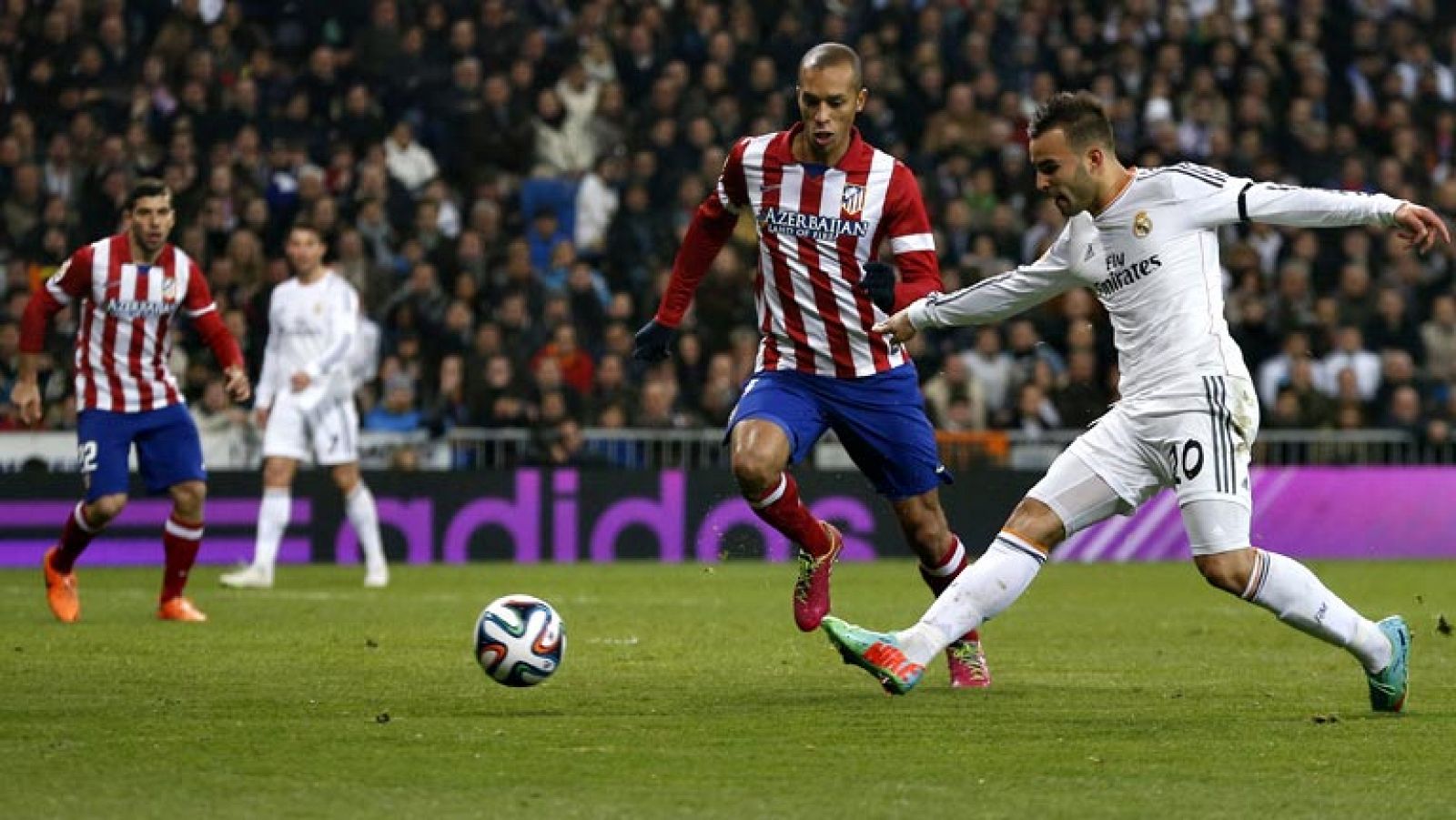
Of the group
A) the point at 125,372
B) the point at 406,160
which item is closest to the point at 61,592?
the point at 125,372

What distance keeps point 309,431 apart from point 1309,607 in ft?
32.1

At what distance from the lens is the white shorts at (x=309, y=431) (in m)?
16.3

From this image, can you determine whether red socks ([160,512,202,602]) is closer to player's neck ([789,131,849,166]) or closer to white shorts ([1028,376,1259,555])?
player's neck ([789,131,849,166])

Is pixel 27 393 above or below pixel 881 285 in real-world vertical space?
below

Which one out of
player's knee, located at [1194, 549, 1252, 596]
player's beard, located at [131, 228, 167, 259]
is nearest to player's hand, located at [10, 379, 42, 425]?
player's beard, located at [131, 228, 167, 259]

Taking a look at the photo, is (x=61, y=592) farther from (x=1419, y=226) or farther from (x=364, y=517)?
(x=1419, y=226)

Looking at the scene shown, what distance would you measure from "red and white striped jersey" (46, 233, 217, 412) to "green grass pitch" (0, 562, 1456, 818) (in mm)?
1264

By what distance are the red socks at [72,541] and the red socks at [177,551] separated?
1.32 feet

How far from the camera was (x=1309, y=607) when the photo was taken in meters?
7.98

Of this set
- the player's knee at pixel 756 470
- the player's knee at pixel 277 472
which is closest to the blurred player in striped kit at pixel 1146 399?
the player's knee at pixel 756 470

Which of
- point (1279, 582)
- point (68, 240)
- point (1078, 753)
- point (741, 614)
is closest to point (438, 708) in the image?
point (1078, 753)

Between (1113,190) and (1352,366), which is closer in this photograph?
(1113,190)

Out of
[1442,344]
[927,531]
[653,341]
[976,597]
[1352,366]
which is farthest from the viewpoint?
[1442,344]

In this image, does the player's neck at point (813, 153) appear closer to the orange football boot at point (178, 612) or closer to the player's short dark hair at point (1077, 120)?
the player's short dark hair at point (1077, 120)
